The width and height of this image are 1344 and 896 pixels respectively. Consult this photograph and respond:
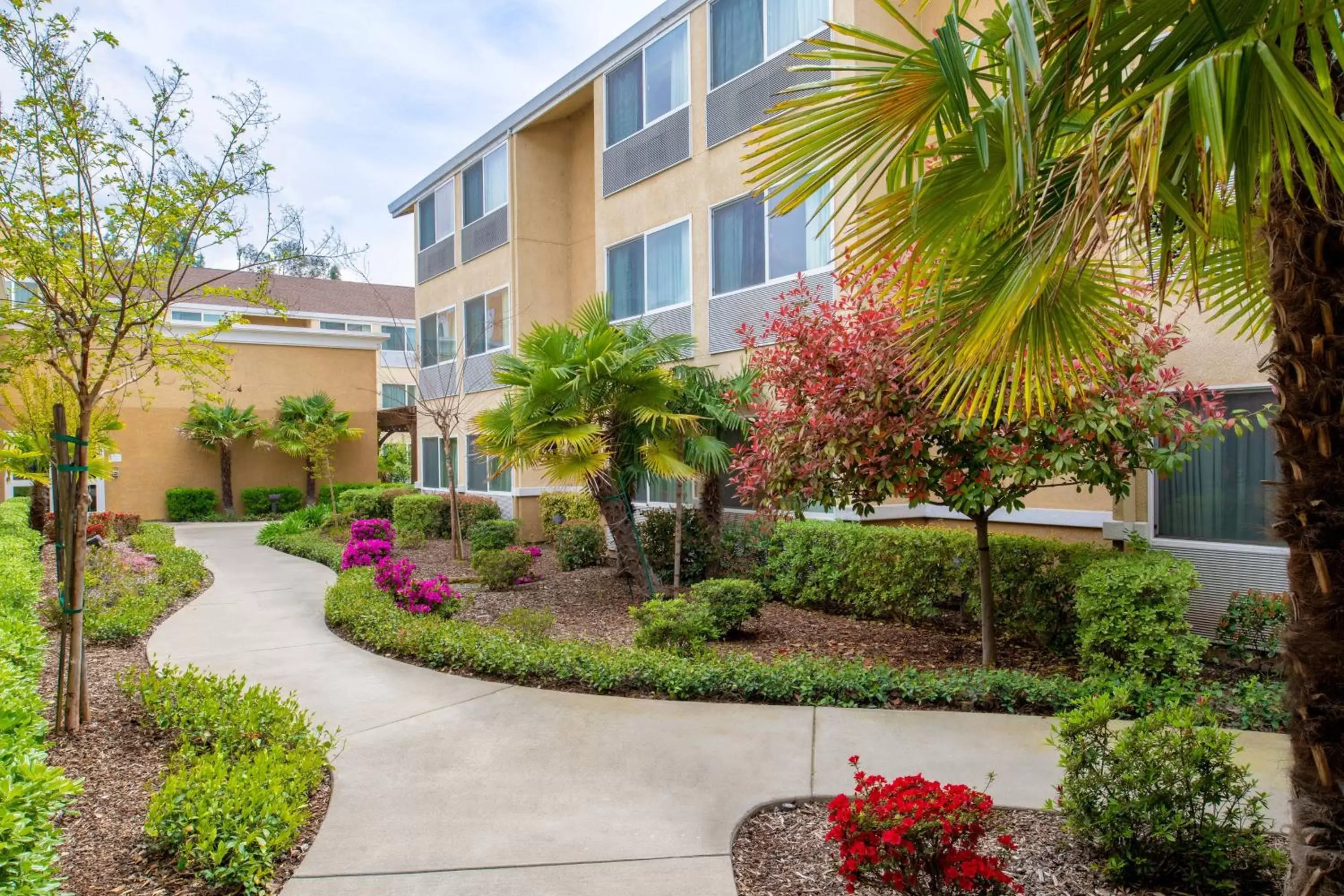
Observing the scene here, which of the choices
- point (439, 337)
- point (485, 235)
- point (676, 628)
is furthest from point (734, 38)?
point (439, 337)

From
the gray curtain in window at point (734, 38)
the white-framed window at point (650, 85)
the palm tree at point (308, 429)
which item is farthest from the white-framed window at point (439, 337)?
the gray curtain in window at point (734, 38)

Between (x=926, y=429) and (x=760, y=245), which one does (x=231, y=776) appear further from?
(x=760, y=245)

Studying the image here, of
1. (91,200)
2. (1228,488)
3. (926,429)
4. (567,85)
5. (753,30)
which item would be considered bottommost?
(1228,488)

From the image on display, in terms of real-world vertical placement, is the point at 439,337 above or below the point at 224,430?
above

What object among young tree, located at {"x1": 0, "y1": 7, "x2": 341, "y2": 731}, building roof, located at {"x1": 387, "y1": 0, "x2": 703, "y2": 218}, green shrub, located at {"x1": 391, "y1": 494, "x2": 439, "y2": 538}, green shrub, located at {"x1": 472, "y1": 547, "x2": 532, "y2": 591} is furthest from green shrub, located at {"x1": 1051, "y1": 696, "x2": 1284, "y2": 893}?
green shrub, located at {"x1": 391, "y1": 494, "x2": 439, "y2": 538}

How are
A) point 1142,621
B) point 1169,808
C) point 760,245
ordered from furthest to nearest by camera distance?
point 760,245, point 1142,621, point 1169,808

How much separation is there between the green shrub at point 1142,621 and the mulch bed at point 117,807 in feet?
17.5

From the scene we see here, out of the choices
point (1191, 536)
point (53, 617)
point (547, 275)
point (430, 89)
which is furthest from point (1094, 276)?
point (430, 89)

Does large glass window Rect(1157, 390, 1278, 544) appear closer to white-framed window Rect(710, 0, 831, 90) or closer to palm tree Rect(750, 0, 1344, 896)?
palm tree Rect(750, 0, 1344, 896)

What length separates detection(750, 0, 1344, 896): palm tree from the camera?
2348 mm

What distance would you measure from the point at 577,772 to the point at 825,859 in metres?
1.59

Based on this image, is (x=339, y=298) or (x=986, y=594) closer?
(x=986, y=594)

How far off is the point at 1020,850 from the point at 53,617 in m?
8.79

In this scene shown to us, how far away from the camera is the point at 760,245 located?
1168 centimetres
